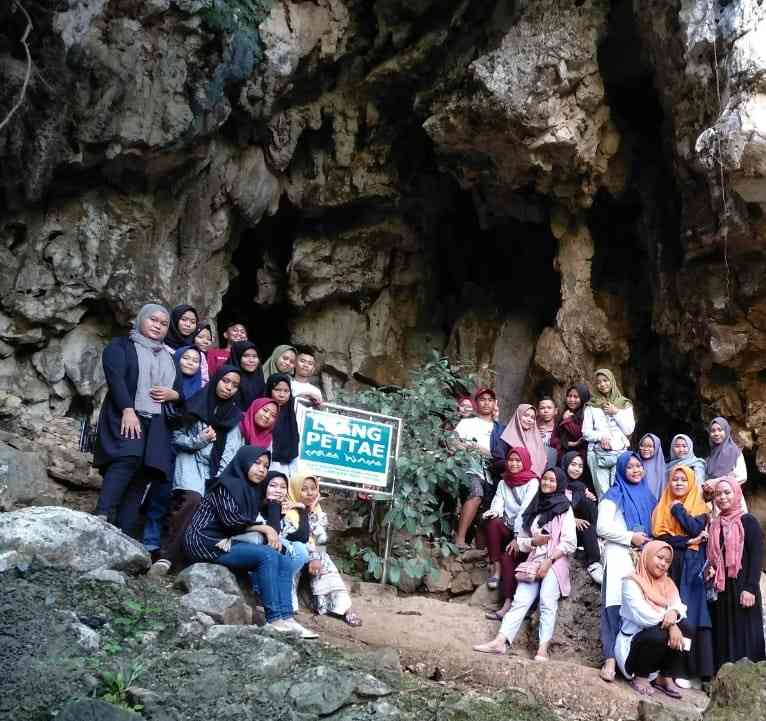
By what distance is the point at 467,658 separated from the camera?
216 inches

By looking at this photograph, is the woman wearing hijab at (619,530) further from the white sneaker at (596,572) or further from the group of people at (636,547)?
the white sneaker at (596,572)

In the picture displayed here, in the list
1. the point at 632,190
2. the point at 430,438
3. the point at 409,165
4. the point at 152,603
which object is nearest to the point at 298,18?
the point at 409,165

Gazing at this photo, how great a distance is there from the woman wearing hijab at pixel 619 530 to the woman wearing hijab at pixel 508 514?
63cm

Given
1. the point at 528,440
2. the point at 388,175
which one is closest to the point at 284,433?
the point at 528,440

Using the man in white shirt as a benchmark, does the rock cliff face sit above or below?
above

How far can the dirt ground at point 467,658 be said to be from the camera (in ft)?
16.4

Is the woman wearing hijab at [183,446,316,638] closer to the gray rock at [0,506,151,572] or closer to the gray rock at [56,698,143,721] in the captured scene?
the gray rock at [0,506,151,572]

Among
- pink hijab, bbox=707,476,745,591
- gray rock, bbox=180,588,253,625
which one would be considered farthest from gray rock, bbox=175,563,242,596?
pink hijab, bbox=707,476,745,591

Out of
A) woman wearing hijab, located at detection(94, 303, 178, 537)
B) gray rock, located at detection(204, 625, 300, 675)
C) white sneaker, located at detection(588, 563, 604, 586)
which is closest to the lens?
gray rock, located at detection(204, 625, 300, 675)

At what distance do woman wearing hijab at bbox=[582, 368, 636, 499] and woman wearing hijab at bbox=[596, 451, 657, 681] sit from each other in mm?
853

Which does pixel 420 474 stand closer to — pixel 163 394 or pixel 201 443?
pixel 201 443

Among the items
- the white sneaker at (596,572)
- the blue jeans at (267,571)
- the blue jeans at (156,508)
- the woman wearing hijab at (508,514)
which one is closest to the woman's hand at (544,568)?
the woman wearing hijab at (508,514)

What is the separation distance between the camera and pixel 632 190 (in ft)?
33.4

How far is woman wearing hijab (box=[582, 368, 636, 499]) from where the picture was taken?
7.14 meters
